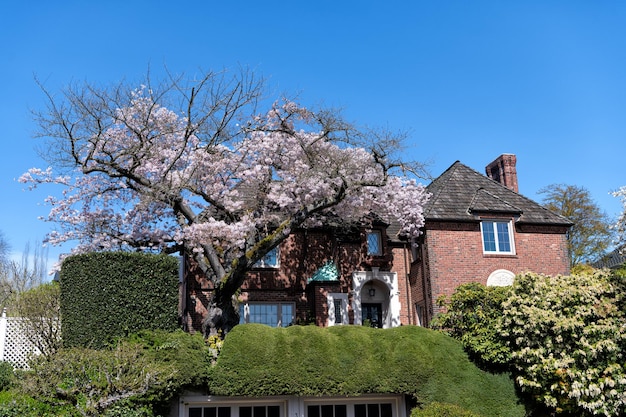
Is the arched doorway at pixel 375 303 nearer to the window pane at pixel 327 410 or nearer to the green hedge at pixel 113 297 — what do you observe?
the window pane at pixel 327 410

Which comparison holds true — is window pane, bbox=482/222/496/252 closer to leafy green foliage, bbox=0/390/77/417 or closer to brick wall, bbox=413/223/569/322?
brick wall, bbox=413/223/569/322

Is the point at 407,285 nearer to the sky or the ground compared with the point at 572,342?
nearer to the sky

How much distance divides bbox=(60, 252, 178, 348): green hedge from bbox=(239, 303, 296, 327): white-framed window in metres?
6.40

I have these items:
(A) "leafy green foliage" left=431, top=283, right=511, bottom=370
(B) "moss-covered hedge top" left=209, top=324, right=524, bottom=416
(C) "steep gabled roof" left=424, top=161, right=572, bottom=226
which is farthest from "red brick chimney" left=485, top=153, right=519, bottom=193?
(B) "moss-covered hedge top" left=209, top=324, right=524, bottom=416

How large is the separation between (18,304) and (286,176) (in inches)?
353

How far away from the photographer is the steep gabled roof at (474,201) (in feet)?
72.6

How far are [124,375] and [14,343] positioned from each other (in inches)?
293

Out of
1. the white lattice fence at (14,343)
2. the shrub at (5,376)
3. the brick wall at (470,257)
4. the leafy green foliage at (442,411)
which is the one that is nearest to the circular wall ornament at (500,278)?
the brick wall at (470,257)

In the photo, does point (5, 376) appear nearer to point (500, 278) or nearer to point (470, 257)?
point (470, 257)

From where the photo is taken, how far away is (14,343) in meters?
18.4

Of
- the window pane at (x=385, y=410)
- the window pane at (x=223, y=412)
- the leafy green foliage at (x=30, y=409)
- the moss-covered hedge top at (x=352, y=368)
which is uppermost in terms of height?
the moss-covered hedge top at (x=352, y=368)

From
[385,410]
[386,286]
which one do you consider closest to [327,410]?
[385,410]

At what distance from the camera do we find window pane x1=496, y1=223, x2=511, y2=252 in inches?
883

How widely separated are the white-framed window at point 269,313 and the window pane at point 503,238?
26.2 feet
